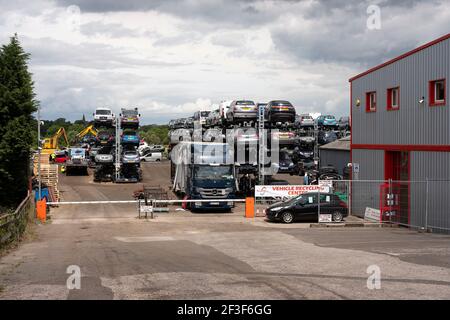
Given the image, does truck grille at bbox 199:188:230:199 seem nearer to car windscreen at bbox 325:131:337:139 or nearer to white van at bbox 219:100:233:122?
white van at bbox 219:100:233:122

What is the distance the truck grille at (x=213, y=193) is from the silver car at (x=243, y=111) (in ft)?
31.4

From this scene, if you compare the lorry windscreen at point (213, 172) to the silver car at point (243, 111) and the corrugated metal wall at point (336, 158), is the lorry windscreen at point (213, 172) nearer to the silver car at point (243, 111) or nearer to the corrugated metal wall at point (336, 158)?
the silver car at point (243, 111)

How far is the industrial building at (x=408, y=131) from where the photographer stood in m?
22.5

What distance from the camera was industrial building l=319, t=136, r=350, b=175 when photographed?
168 ft

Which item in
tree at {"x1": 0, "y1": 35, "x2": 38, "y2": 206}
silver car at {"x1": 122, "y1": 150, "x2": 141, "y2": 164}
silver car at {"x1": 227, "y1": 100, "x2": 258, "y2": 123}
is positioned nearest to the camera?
tree at {"x1": 0, "y1": 35, "x2": 38, "y2": 206}

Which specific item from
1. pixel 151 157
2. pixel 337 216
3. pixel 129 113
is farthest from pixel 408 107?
pixel 151 157

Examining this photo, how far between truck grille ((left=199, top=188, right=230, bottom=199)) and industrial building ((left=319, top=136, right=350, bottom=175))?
23677mm

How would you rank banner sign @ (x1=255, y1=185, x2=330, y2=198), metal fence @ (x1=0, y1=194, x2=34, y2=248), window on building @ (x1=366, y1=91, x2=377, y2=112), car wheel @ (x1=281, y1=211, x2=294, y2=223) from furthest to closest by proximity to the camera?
banner sign @ (x1=255, y1=185, x2=330, y2=198) < window on building @ (x1=366, y1=91, x2=377, y2=112) < car wheel @ (x1=281, y1=211, x2=294, y2=223) < metal fence @ (x1=0, y1=194, x2=34, y2=248)

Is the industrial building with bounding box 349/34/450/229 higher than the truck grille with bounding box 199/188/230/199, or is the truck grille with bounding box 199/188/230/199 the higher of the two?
the industrial building with bounding box 349/34/450/229

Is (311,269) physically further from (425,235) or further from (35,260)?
(425,235)

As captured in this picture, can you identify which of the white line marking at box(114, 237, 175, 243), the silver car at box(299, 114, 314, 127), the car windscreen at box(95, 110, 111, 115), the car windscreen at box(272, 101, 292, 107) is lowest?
the white line marking at box(114, 237, 175, 243)

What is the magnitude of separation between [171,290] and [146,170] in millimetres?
49731

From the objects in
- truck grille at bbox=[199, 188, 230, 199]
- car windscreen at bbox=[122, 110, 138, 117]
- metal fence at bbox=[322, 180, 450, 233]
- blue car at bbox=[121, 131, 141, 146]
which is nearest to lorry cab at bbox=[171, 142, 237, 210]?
truck grille at bbox=[199, 188, 230, 199]

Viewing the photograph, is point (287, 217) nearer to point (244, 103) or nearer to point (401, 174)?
point (401, 174)
